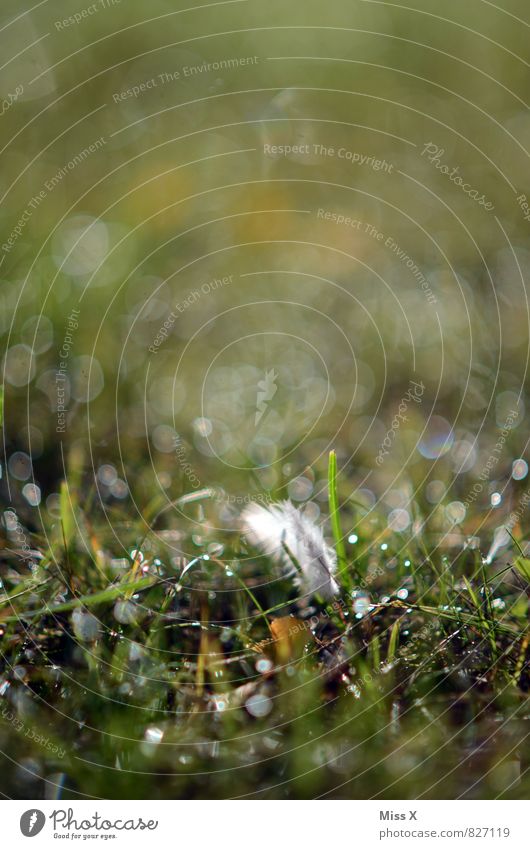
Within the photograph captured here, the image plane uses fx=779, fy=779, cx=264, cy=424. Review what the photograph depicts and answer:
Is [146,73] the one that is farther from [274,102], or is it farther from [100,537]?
[100,537]
